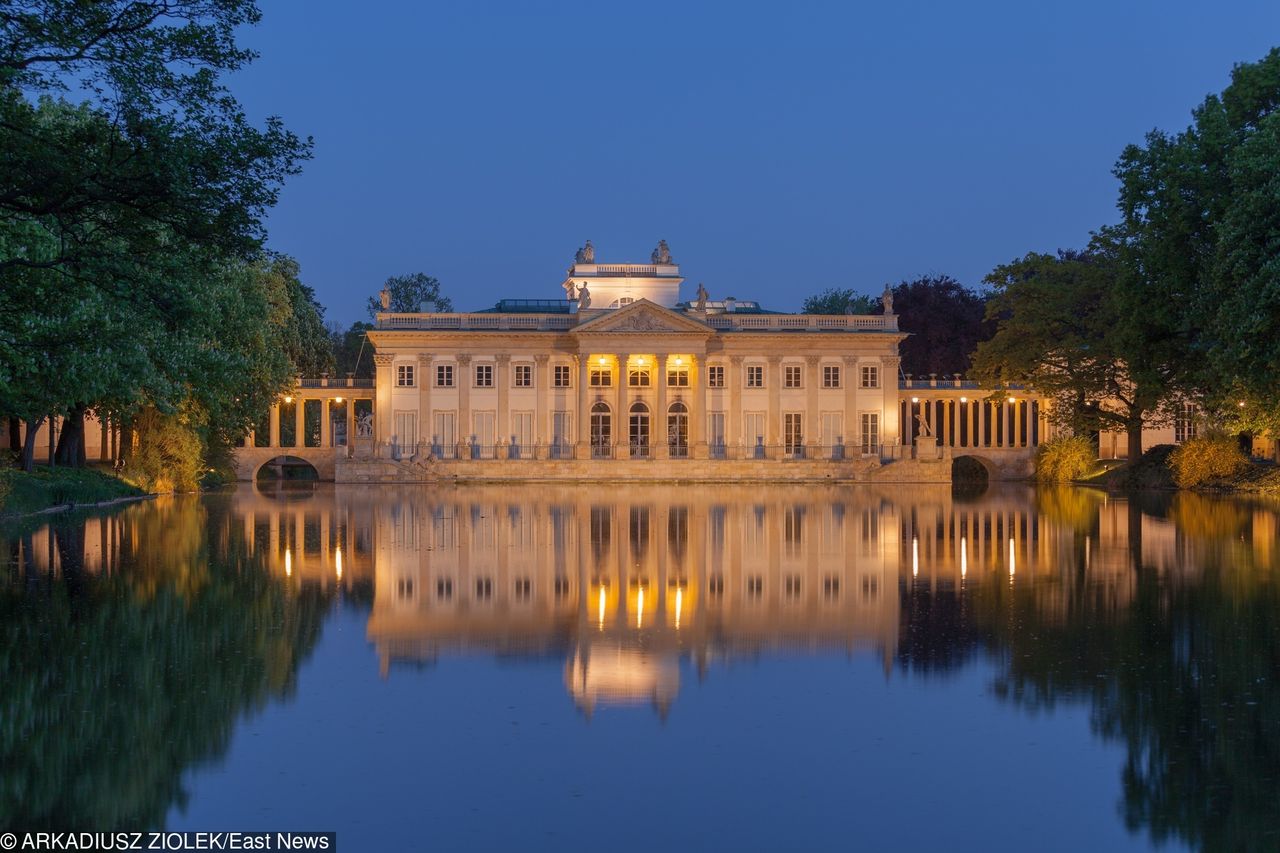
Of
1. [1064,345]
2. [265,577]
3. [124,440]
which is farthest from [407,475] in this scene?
[265,577]

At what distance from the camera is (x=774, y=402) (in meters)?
69.3

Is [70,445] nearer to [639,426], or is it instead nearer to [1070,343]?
[639,426]

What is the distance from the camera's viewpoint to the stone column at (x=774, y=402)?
6925cm

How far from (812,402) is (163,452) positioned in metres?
35.0

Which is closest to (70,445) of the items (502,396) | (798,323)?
(502,396)

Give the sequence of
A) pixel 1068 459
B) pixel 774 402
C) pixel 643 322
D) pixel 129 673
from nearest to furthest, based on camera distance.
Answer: pixel 129 673 → pixel 1068 459 → pixel 643 322 → pixel 774 402

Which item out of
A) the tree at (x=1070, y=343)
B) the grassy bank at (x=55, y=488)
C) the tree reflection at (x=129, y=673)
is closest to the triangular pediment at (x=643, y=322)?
the tree at (x=1070, y=343)

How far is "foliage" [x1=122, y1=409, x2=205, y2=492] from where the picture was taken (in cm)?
4272

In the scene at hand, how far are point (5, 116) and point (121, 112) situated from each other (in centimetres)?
147

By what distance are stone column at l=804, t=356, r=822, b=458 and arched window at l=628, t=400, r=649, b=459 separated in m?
7.99

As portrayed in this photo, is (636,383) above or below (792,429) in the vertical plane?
above

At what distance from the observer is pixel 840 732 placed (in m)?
9.30

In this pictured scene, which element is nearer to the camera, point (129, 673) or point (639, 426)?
point (129, 673)

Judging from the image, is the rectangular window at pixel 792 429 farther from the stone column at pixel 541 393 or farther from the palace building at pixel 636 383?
the stone column at pixel 541 393
